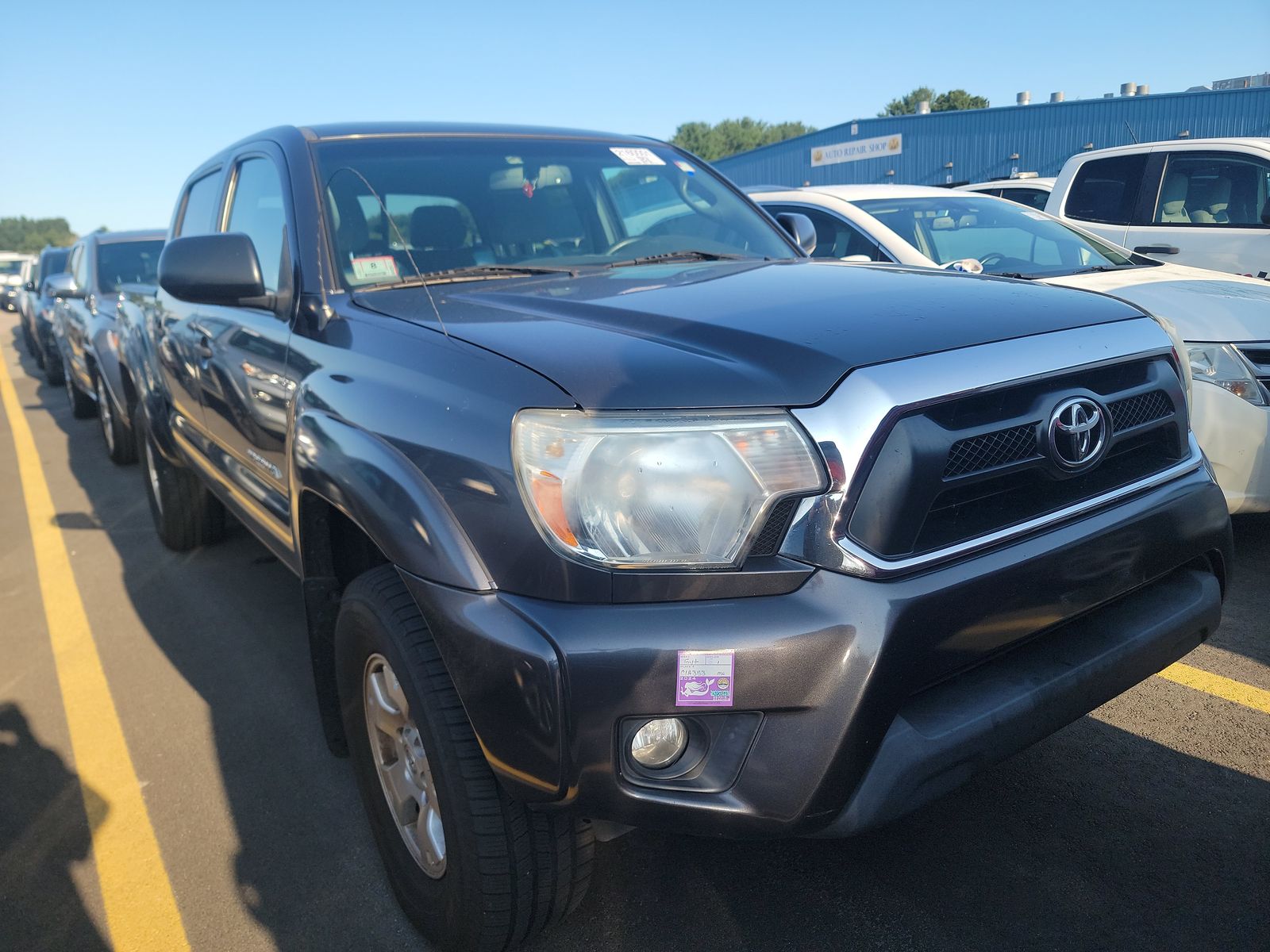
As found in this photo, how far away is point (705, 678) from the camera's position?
5.41ft

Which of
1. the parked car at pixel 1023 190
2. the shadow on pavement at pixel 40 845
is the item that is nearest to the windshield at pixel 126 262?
the shadow on pavement at pixel 40 845

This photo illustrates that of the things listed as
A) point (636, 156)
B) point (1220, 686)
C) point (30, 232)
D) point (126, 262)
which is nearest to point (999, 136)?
point (126, 262)

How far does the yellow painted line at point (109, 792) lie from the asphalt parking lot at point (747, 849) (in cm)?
2

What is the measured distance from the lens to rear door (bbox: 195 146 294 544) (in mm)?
2812

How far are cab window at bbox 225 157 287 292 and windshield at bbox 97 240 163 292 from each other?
16.3 ft

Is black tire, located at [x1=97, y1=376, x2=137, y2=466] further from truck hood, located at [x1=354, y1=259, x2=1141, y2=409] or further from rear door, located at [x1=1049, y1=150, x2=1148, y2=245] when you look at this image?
rear door, located at [x1=1049, y1=150, x2=1148, y2=245]

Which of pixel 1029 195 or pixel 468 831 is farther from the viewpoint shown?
pixel 1029 195

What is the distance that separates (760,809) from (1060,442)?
93 centimetres

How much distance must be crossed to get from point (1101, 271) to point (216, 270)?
4.49 metres

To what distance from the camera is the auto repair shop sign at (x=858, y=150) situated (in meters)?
31.3

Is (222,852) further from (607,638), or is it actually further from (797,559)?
(797,559)

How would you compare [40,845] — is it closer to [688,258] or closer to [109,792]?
[109,792]

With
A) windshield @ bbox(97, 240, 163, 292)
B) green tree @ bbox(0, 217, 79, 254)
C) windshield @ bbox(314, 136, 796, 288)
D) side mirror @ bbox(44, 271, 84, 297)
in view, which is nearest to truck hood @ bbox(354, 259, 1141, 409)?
windshield @ bbox(314, 136, 796, 288)

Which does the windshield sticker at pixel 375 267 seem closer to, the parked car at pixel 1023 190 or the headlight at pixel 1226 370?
the headlight at pixel 1226 370
